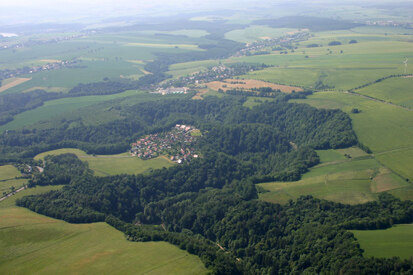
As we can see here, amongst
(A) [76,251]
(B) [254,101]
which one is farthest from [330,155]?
(A) [76,251]

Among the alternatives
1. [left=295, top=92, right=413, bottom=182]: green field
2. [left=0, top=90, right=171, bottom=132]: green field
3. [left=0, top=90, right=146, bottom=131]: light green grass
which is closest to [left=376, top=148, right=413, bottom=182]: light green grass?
[left=295, top=92, right=413, bottom=182]: green field

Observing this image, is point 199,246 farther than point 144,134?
No

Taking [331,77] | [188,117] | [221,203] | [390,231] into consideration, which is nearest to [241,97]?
[188,117]

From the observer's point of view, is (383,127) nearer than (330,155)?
No

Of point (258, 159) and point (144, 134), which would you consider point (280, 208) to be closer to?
point (258, 159)

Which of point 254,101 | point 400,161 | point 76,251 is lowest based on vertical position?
point 76,251

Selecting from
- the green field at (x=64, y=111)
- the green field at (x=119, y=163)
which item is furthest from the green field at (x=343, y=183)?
the green field at (x=64, y=111)

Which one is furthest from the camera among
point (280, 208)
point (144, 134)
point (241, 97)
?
point (241, 97)

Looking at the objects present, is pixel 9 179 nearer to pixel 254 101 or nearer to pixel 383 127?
pixel 254 101
